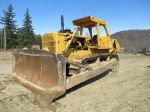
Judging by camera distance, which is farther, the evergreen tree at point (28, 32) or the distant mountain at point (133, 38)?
the distant mountain at point (133, 38)

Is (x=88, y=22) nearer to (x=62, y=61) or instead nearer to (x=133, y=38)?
(x=62, y=61)

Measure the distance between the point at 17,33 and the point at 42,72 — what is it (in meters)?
39.5

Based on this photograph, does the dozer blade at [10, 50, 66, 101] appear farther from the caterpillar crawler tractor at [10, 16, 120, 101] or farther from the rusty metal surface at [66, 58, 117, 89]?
the rusty metal surface at [66, 58, 117, 89]

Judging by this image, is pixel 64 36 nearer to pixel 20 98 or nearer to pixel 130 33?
pixel 20 98

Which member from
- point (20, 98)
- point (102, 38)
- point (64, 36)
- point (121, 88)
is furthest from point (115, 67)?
point (20, 98)

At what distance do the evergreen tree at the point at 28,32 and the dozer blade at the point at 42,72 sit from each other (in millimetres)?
32432

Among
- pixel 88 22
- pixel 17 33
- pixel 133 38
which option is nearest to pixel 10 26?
pixel 17 33

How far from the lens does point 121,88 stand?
5.34 metres

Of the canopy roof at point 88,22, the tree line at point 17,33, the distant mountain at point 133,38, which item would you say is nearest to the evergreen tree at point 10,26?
the tree line at point 17,33

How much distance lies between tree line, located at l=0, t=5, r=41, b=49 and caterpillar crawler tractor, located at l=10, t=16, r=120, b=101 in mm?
31143

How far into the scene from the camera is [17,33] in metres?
41.3

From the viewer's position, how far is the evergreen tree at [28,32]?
123ft

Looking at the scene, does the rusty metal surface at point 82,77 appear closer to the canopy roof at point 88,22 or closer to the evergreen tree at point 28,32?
the canopy roof at point 88,22

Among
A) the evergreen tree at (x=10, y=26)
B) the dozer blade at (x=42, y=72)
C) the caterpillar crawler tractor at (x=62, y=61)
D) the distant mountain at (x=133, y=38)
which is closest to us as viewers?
the dozer blade at (x=42, y=72)
